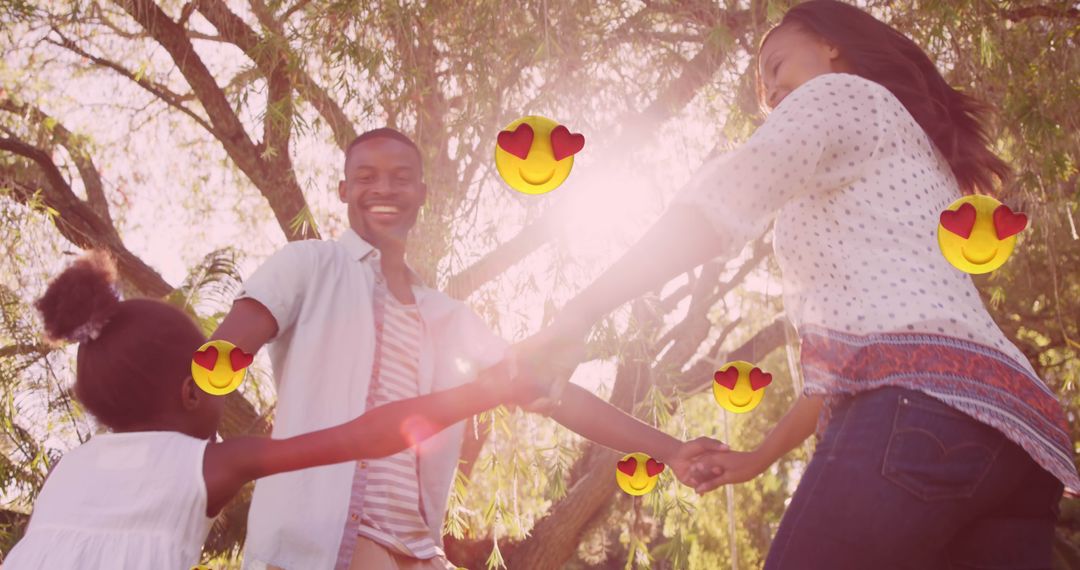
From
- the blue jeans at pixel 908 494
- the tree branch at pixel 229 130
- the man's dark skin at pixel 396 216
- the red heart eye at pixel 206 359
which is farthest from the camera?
the tree branch at pixel 229 130

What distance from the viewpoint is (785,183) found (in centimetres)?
129

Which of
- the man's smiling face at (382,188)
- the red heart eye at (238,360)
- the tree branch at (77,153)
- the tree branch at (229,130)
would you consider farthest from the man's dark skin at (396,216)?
the tree branch at (77,153)

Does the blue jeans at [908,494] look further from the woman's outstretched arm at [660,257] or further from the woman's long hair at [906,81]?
the woman's long hair at [906,81]

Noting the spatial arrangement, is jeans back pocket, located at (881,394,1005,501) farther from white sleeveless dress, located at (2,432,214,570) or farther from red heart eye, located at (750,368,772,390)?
white sleeveless dress, located at (2,432,214,570)

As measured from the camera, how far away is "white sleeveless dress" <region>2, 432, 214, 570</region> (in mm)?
1719

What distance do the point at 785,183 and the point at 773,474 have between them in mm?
12787

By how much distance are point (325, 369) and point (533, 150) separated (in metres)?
0.89

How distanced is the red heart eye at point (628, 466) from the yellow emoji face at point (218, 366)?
28.4 inches

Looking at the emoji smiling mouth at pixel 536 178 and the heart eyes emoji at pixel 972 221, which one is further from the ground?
the emoji smiling mouth at pixel 536 178

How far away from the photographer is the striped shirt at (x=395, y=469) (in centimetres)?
198

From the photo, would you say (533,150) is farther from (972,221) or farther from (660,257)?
(972,221)

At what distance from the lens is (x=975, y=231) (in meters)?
1.28

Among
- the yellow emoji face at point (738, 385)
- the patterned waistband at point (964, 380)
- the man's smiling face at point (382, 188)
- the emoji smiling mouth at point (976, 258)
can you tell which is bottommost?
the patterned waistband at point (964, 380)

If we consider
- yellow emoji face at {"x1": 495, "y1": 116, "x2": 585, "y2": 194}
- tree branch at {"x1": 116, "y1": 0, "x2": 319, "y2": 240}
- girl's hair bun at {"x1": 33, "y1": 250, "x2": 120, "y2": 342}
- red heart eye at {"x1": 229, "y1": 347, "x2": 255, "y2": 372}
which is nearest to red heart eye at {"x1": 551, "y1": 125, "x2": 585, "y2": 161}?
yellow emoji face at {"x1": 495, "y1": 116, "x2": 585, "y2": 194}
